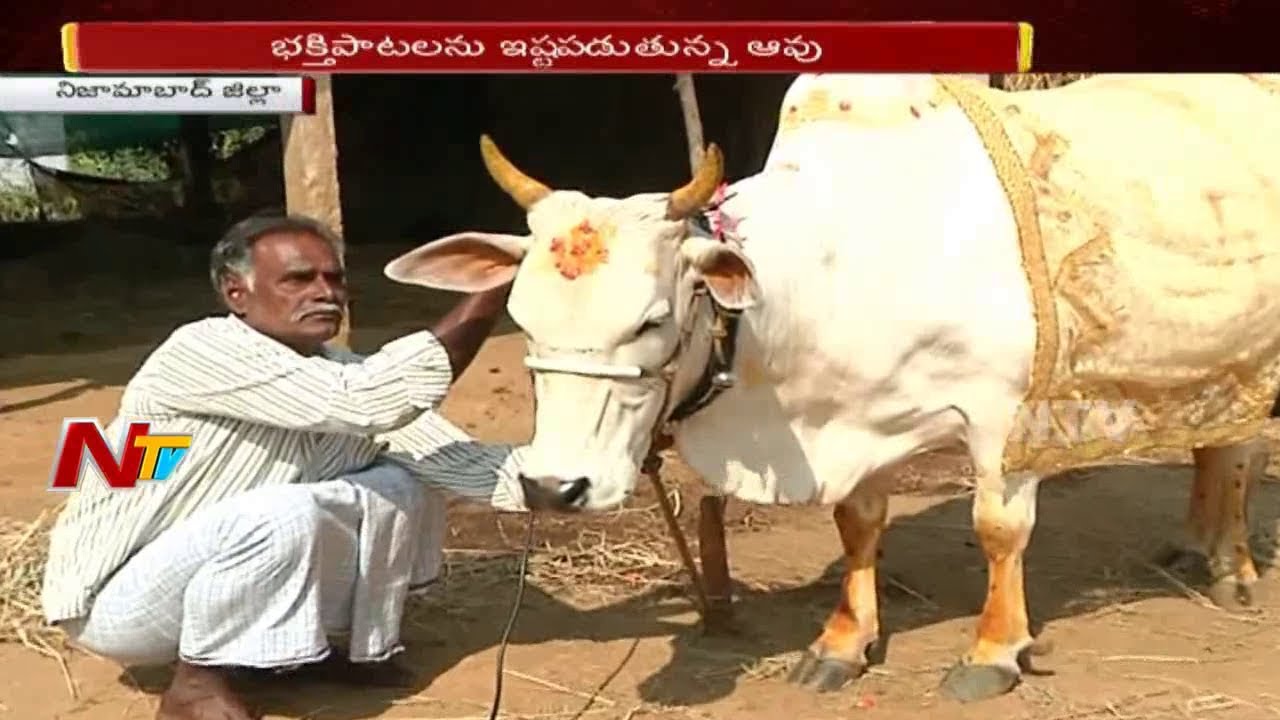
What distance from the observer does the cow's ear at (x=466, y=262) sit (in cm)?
353

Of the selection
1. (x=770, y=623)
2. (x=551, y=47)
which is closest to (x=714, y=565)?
(x=770, y=623)

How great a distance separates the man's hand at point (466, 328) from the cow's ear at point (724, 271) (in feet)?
1.25

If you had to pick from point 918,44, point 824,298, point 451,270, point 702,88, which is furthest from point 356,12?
point 702,88

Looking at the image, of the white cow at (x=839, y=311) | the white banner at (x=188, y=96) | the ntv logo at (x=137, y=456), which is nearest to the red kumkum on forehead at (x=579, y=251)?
the white cow at (x=839, y=311)

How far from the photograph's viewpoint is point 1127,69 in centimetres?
168

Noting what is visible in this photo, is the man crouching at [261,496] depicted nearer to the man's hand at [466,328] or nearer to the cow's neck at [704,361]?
the man's hand at [466,328]

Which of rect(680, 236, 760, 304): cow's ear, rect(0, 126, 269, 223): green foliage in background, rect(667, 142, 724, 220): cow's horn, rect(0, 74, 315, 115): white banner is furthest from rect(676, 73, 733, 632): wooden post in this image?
rect(0, 126, 269, 223): green foliage in background

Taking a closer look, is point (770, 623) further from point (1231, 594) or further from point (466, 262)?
point (466, 262)

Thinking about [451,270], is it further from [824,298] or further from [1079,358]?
[1079,358]

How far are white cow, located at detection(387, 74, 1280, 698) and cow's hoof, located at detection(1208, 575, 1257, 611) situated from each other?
3.16 feet

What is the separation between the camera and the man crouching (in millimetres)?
3582

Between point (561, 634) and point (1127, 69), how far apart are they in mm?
2993

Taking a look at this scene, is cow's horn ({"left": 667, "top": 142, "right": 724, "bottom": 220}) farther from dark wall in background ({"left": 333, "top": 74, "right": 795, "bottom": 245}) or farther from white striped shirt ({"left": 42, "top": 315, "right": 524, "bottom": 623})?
dark wall in background ({"left": 333, "top": 74, "right": 795, "bottom": 245})

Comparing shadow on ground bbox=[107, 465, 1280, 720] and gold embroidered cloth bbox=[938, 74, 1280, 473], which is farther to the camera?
shadow on ground bbox=[107, 465, 1280, 720]
